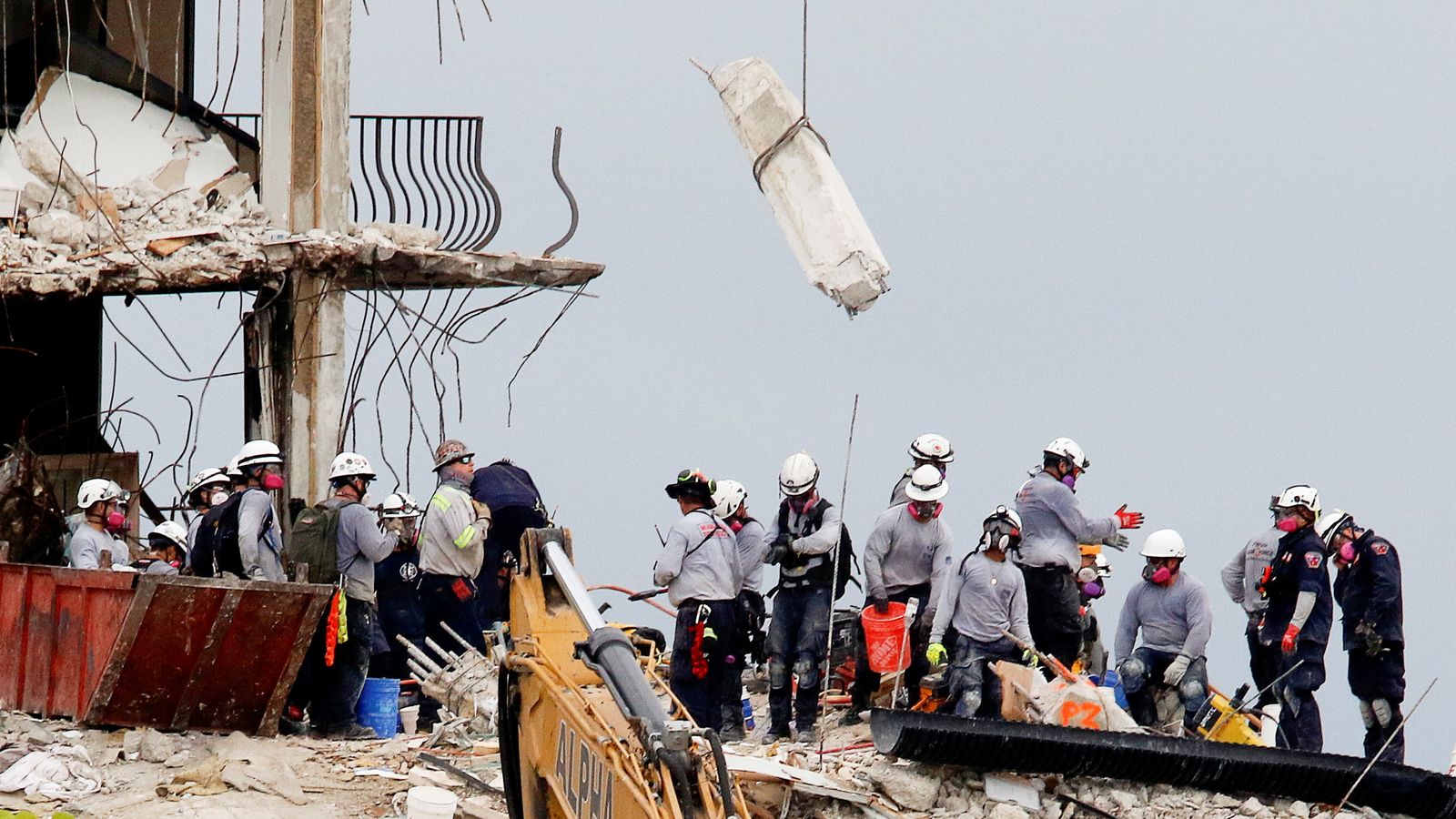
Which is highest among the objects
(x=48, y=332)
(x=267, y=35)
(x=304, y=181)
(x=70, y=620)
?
(x=267, y=35)

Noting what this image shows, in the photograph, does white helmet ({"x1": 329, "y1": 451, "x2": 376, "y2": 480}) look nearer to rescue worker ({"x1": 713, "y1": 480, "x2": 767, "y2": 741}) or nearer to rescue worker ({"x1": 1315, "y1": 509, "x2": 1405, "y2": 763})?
rescue worker ({"x1": 713, "y1": 480, "x2": 767, "y2": 741})

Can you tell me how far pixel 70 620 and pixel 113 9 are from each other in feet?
30.3

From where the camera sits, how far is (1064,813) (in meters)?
12.6

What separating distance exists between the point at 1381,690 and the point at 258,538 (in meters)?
8.71

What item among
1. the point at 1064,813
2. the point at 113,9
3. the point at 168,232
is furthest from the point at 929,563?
the point at 113,9

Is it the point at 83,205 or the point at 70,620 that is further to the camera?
the point at 83,205

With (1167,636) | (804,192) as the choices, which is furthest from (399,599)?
(1167,636)

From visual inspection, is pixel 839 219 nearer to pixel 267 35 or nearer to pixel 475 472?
pixel 475 472

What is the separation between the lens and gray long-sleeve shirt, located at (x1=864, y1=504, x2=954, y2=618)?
15.0m

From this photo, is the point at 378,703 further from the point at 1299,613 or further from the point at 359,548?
the point at 1299,613

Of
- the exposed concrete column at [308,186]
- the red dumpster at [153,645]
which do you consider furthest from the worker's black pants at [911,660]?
the exposed concrete column at [308,186]

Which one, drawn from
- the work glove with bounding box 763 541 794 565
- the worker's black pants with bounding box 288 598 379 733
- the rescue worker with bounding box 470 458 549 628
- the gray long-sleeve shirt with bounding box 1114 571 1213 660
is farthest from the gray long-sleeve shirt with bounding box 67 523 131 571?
the gray long-sleeve shirt with bounding box 1114 571 1213 660

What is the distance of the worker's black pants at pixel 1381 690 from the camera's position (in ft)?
51.0

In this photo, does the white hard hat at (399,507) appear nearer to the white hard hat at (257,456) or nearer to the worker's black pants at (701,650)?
the white hard hat at (257,456)
